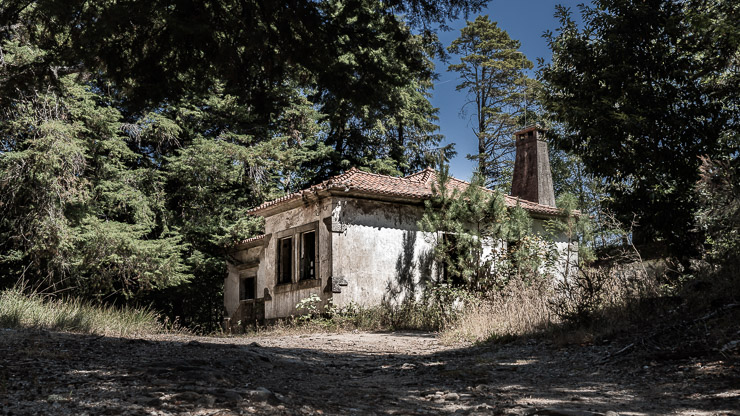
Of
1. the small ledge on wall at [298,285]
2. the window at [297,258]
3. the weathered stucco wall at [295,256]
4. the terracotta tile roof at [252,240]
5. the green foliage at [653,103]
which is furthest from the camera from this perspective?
the terracotta tile roof at [252,240]

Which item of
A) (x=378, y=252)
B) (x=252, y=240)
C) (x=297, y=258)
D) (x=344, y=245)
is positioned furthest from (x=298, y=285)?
(x=252, y=240)

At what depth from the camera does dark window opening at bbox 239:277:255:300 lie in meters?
18.7

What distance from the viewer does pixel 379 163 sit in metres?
24.7

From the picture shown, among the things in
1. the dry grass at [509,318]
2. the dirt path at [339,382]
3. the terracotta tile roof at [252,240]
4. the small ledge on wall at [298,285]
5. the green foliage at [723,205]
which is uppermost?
the terracotta tile roof at [252,240]

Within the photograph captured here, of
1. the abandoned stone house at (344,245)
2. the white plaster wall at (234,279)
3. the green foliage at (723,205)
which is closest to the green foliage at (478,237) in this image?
the abandoned stone house at (344,245)

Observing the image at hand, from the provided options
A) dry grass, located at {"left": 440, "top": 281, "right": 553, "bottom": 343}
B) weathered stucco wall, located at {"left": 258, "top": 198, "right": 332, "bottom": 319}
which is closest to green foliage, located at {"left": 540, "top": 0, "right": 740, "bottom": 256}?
dry grass, located at {"left": 440, "top": 281, "right": 553, "bottom": 343}

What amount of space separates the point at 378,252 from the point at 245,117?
8.84 metres

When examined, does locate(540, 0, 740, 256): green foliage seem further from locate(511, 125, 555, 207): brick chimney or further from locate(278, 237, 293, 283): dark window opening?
locate(511, 125, 555, 207): brick chimney

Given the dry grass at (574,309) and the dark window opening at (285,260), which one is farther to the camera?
the dark window opening at (285,260)

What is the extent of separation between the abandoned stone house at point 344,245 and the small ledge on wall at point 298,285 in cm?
3

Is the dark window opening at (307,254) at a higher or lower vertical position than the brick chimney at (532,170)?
lower

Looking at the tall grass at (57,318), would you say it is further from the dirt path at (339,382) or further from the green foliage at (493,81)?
the green foliage at (493,81)

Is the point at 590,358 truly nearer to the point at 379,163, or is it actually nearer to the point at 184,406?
the point at 184,406

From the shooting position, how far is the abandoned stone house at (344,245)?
15.0 metres
